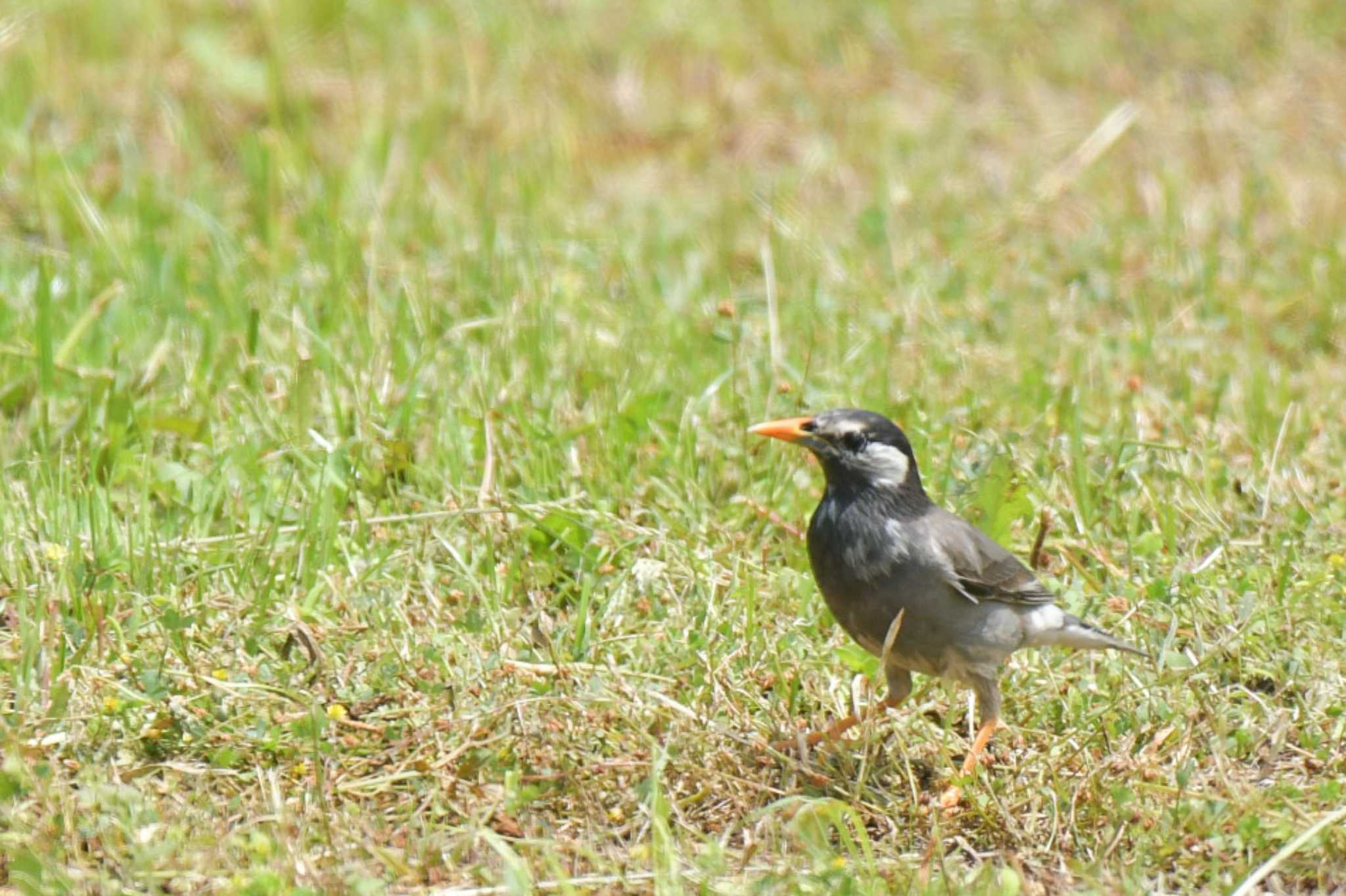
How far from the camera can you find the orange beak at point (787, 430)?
14.6 feet

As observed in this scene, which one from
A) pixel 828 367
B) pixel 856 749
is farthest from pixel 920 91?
pixel 856 749

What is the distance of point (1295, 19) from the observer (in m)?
9.36

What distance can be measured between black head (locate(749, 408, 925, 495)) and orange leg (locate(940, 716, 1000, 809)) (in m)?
0.63

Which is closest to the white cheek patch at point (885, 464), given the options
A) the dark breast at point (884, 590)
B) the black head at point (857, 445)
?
the black head at point (857, 445)

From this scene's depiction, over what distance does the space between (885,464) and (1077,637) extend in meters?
0.64

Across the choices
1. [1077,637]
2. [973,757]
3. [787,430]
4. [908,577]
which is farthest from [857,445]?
[973,757]

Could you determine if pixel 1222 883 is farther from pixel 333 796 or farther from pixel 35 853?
pixel 35 853

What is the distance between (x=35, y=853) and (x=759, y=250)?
168 inches

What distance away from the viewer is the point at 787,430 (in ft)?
14.8

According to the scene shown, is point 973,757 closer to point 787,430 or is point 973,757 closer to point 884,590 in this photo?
point 884,590

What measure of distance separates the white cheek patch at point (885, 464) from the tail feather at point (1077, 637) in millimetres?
515

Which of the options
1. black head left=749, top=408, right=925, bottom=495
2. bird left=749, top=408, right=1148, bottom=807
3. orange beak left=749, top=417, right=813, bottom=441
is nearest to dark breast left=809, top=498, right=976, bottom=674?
bird left=749, top=408, right=1148, bottom=807

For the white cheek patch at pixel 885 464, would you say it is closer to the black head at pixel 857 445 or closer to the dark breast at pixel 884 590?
the black head at pixel 857 445

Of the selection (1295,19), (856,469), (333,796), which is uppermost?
(1295,19)
